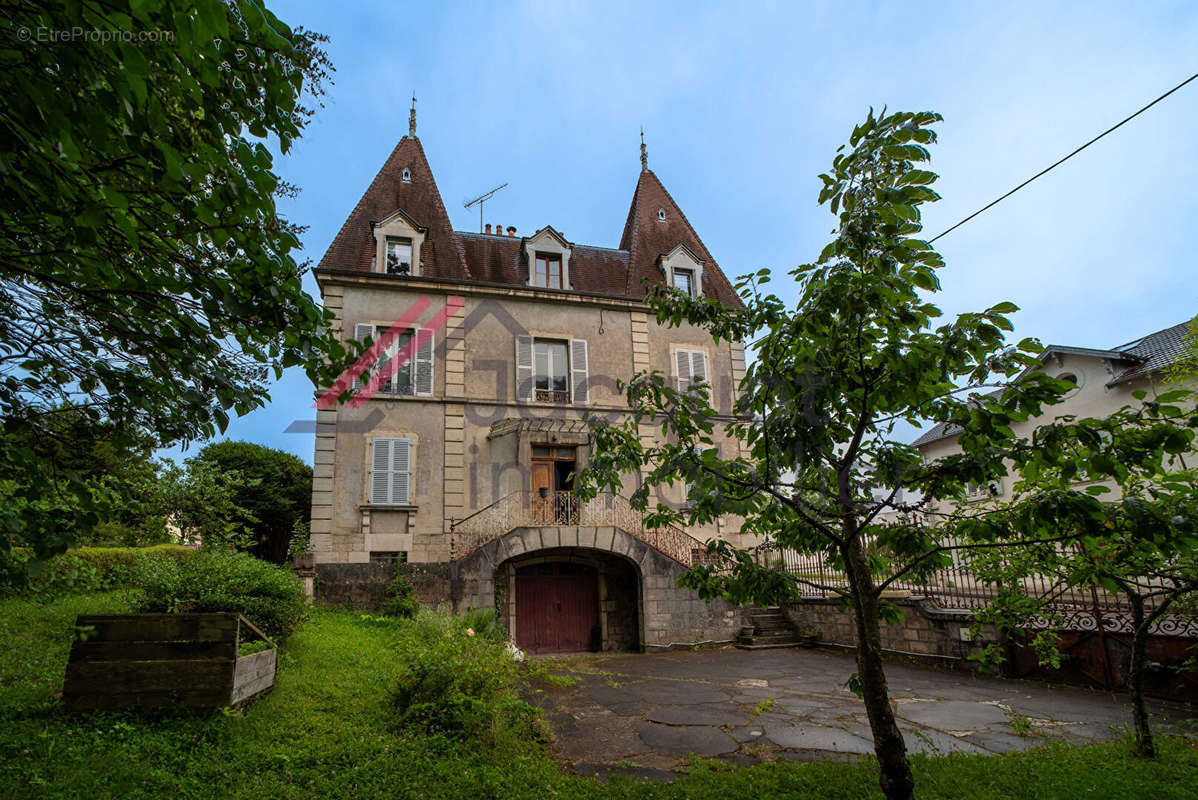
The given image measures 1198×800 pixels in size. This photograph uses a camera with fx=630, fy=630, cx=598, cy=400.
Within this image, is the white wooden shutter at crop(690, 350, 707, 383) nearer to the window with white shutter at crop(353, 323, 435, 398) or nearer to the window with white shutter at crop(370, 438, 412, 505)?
the window with white shutter at crop(353, 323, 435, 398)

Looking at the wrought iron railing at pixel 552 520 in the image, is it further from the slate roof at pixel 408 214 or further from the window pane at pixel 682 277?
the window pane at pixel 682 277

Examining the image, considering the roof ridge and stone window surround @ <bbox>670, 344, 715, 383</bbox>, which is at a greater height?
the roof ridge

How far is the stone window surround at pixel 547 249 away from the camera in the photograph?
1734 centimetres

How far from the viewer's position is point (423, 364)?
15359 millimetres

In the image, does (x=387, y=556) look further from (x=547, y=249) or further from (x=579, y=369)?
(x=547, y=249)

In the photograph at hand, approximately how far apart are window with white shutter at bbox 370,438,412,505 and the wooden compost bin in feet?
29.9

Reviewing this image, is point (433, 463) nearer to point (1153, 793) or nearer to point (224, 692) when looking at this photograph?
point (224, 692)

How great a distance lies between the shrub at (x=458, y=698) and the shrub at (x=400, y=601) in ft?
20.1

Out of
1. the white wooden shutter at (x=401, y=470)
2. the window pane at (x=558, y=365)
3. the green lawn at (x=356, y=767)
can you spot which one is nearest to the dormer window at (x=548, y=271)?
the window pane at (x=558, y=365)

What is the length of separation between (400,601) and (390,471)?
10.5 feet

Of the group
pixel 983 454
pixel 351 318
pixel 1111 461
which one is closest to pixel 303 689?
pixel 983 454

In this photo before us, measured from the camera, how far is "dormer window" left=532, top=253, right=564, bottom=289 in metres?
17.3

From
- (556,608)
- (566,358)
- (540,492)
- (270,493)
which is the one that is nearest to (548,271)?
(566,358)

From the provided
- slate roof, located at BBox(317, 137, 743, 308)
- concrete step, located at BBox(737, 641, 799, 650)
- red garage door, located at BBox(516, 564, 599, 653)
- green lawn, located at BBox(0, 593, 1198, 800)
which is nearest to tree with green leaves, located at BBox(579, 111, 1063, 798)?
green lawn, located at BBox(0, 593, 1198, 800)
